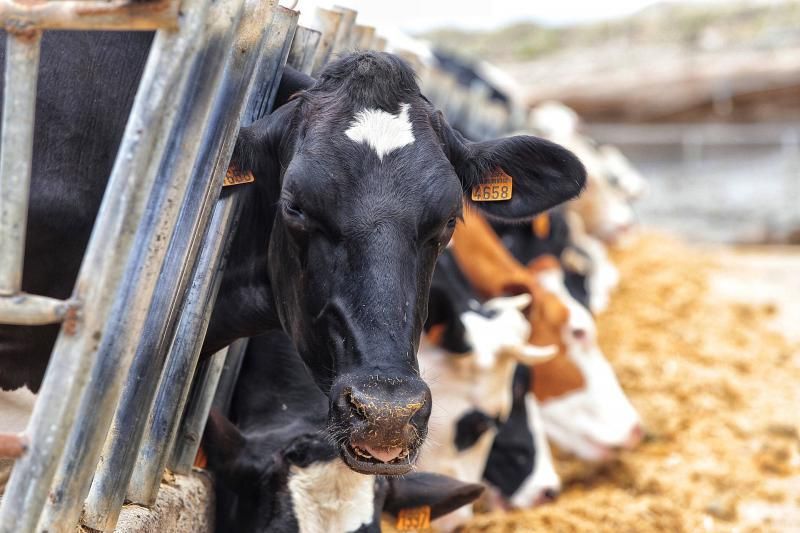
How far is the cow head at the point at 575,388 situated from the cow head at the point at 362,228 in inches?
129

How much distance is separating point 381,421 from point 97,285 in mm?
696

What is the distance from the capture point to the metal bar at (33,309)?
6.72 feet

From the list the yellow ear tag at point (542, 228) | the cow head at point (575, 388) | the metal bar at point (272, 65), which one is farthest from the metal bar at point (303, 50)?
the yellow ear tag at point (542, 228)

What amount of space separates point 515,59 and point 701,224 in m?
6.09

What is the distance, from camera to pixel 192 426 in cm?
318

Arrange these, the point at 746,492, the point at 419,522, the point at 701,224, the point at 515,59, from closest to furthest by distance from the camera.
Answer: the point at 419,522, the point at 746,492, the point at 701,224, the point at 515,59

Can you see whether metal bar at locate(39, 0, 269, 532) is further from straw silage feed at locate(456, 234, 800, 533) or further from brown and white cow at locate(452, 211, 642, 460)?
brown and white cow at locate(452, 211, 642, 460)

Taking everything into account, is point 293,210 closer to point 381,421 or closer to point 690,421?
point 381,421

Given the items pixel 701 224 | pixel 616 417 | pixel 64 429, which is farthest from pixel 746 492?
pixel 701 224

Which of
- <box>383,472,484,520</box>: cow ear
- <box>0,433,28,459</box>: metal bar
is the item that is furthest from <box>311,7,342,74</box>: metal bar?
<box>0,433,28,459</box>: metal bar

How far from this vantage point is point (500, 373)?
194 inches

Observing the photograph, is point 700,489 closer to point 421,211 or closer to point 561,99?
point 421,211

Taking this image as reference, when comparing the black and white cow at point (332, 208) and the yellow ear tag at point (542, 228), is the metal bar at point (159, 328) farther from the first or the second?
the yellow ear tag at point (542, 228)

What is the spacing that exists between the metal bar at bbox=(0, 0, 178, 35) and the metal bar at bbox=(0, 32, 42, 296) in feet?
0.09
